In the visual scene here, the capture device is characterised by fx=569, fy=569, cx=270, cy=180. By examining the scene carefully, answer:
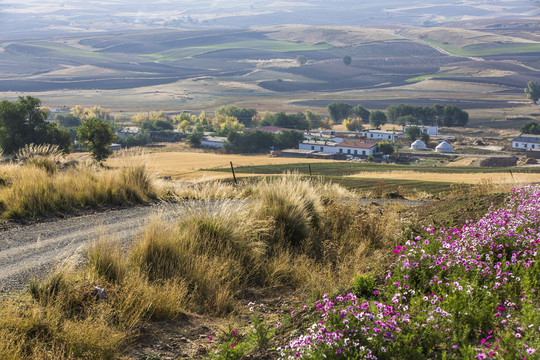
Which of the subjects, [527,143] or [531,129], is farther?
[531,129]

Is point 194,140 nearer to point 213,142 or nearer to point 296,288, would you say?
point 213,142

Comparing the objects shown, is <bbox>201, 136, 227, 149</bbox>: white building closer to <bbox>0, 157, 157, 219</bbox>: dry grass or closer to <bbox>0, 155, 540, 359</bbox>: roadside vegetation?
<bbox>0, 157, 157, 219</bbox>: dry grass

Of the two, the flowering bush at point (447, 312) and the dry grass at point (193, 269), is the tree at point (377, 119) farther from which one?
the flowering bush at point (447, 312)

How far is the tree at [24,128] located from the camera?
49125 millimetres

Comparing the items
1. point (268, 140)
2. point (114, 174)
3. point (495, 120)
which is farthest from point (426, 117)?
point (114, 174)

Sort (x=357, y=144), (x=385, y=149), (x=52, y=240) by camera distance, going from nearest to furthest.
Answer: (x=52, y=240) → (x=385, y=149) → (x=357, y=144)

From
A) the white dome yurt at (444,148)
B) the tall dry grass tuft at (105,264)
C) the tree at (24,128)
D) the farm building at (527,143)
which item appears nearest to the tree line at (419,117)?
the farm building at (527,143)

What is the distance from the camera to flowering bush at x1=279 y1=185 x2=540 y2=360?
5.52 meters

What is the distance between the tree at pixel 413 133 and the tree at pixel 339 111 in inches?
1665

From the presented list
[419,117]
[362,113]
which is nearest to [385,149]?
[419,117]

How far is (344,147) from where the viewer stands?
110438 mm

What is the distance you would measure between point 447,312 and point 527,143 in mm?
114722

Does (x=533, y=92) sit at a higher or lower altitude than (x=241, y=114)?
higher

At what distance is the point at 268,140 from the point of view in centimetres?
11450
